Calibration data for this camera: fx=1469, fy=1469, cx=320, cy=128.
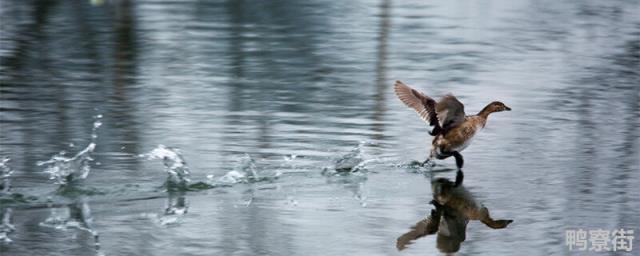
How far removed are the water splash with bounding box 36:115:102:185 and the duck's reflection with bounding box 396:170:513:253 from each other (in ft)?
7.99

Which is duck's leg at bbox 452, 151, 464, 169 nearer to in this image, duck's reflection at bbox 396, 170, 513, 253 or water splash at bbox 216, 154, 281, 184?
duck's reflection at bbox 396, 170, 513, 253

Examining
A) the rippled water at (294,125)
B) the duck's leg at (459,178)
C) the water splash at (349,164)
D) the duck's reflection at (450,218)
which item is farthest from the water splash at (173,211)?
the duck's leg at (459,178)

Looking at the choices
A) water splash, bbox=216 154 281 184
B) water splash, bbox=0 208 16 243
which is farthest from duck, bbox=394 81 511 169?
water splash, bbox=0 208 16 243

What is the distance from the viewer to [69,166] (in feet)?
33.3

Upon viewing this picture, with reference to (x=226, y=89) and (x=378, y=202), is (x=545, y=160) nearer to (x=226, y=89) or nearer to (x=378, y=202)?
(x=378, y=202)

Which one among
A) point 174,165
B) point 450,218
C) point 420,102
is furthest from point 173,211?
point 420,102

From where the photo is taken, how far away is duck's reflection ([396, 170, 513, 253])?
8781mm

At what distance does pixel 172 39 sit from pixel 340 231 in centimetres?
901

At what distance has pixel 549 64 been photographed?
16594 millimetres

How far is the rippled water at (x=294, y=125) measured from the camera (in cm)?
898

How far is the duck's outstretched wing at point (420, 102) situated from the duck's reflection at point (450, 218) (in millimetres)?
547

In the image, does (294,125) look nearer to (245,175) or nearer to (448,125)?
(448,125)

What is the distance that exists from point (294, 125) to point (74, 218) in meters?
3.56

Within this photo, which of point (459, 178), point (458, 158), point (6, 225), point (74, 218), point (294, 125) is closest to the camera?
point (6, 225)
